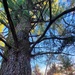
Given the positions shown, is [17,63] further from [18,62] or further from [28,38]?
[28,38]

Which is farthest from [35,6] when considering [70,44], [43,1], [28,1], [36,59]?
[36,59]

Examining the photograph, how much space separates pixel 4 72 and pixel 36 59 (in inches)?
26.9

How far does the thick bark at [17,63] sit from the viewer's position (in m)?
1.81

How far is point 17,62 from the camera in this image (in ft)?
6.23

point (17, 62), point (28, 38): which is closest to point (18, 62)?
point (17, 62)

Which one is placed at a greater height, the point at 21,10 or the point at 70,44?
the point at 21,10

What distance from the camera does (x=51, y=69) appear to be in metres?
2.54

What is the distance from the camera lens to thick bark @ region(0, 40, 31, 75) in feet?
5.94

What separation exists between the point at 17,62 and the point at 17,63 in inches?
0.7

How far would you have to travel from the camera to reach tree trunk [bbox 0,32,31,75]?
1813mm

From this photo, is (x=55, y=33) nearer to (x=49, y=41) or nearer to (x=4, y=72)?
(x=49, y=41)

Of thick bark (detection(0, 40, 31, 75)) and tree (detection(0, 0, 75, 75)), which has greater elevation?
tree (detection(0, 0, 75, 75))

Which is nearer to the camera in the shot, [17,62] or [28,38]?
[17,62]

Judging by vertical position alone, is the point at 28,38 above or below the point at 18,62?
above
